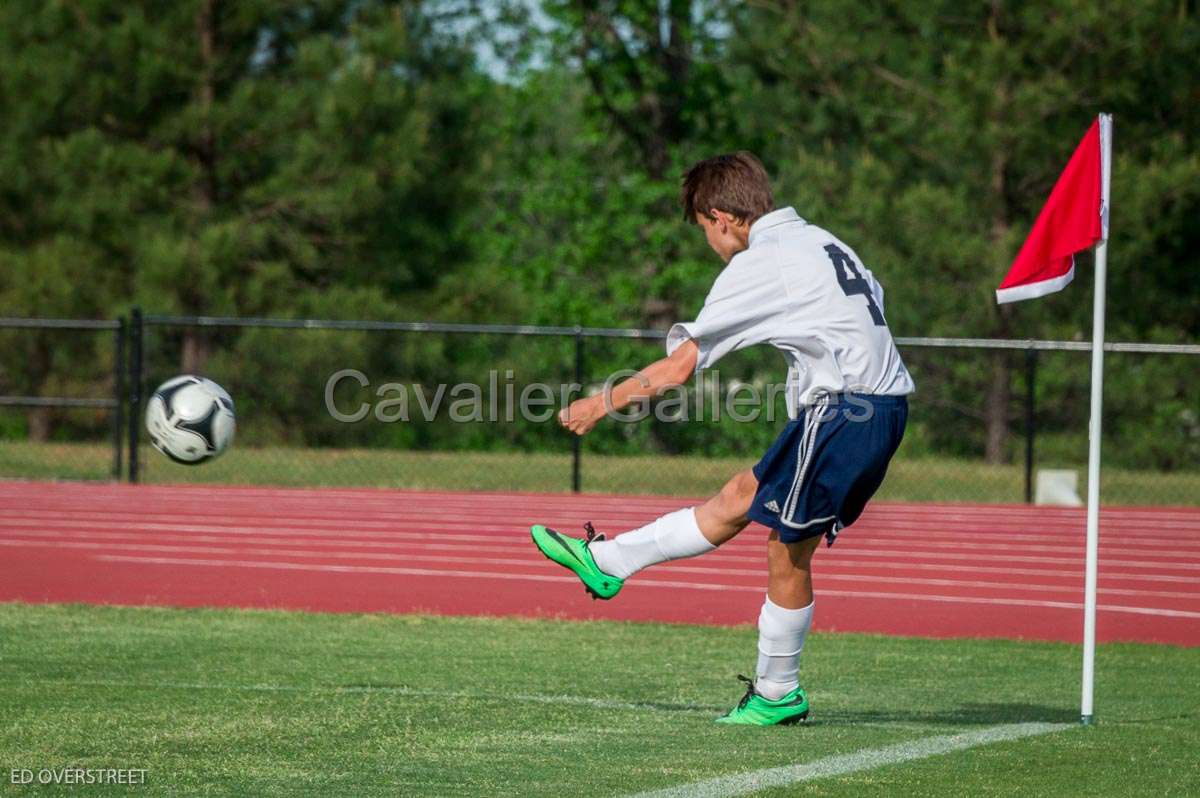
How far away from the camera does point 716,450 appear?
2698 centimetres

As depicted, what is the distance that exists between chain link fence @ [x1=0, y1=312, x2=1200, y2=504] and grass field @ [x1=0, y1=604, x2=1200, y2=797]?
8.70m

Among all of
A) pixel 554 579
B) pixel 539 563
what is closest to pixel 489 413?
pixel 539 563

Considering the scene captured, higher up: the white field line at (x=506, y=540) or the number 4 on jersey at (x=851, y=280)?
the number 4 on jersey at (x=851, y=280)

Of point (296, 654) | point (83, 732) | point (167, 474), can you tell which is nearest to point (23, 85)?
point (167, 474)

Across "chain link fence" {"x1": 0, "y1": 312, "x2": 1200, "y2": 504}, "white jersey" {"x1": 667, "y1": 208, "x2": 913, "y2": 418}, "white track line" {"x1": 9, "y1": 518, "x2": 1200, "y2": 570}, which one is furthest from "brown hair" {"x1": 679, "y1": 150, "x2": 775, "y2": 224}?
"chain link fence" {"x1": 0, "y1": 312, "x2": 1200, "y2": 504}

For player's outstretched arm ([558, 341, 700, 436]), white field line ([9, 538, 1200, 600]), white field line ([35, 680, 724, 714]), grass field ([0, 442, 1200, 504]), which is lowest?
grass field ([0, 442, 1200, 504])

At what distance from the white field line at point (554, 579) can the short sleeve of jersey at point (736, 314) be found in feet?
18.5

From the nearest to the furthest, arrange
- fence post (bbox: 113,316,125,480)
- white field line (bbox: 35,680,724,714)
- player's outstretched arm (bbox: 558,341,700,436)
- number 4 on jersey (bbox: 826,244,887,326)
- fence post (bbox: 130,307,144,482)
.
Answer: player's outstretched arm (bbox: 558,341,700,436)
number 4 on jersey (bbox: 826,244,887,326)
white field line (bbox: 35,680,724,714)
fence post (bbox: 130,307,144,482)
fence post (bbox: 113,316,125,480)

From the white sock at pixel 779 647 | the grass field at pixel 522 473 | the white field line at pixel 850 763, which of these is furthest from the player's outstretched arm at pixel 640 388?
the grass field at pixel 522 473

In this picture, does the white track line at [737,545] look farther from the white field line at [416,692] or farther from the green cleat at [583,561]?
the green cleat at [583,561]

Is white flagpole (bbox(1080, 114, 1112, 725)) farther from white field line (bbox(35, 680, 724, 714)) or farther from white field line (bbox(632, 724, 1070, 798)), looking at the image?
white field line (bbox(35, 680, 724, 714))

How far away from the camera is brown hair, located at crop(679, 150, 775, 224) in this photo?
5973 millimetres

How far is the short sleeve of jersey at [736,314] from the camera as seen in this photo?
5.74 metres

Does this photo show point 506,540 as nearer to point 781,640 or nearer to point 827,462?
point 781,640
